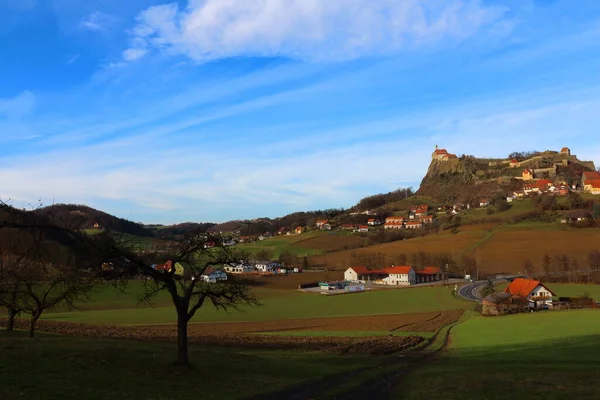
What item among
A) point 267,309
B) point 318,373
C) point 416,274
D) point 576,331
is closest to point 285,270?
point 416,274

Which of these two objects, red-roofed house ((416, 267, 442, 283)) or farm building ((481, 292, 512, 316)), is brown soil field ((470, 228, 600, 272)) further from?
farm building ((481, 292, 512, 316))

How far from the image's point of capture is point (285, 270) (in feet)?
461

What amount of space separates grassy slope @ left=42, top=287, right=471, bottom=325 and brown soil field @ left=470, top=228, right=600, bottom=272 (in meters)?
35.3

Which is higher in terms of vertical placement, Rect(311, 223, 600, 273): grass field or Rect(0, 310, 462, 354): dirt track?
Rect(311, 223, 600, 273): grass field

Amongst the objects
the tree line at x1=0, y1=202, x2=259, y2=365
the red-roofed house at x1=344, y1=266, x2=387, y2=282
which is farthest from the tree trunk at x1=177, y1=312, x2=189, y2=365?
the red-roofed house at x1=344, y1=266, x2=387, y2=282

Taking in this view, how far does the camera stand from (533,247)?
130375mm

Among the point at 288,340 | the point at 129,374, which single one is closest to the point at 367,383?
the point at 129,374

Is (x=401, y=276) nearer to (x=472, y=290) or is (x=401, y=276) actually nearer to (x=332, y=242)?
(x=472, y=290)

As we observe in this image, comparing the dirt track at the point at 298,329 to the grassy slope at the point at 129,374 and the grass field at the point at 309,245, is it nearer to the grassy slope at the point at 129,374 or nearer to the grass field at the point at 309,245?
the grassy slope at the point at 129,374

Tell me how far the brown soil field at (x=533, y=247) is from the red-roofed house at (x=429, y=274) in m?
12.1

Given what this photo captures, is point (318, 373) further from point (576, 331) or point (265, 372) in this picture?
point (576, 331)

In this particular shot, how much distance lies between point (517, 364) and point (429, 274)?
109m

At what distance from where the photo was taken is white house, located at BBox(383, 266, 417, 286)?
411ft

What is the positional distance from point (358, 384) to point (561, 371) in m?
9.91
